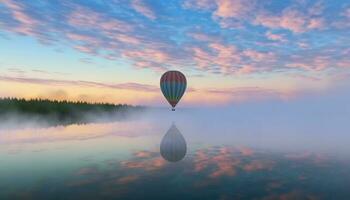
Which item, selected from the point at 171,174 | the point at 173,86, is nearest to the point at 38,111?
the point at 173,86

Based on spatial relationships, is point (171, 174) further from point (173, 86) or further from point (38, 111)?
point (38, 111)

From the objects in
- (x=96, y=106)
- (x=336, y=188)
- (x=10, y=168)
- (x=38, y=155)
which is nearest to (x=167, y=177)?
(x=336, y=188)

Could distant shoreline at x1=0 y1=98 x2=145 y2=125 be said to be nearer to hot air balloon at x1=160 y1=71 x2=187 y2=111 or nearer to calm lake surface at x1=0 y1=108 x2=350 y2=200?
hot air balloon at x1=160 y1=71 x2=187 y2=111

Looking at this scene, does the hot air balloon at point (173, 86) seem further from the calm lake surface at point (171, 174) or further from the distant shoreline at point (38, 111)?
the calm lake surface at point (171, 174)

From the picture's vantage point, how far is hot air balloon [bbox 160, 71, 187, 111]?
3140 inches

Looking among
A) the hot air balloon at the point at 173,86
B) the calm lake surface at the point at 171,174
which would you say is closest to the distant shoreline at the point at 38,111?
the hot air balloon at the point at 173,86

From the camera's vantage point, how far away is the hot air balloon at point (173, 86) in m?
79.8

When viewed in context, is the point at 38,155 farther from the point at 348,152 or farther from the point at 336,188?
the point at 348,152

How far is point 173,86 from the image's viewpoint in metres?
79.4

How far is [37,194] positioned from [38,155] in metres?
13.8

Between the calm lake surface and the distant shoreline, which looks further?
the distant shoreline

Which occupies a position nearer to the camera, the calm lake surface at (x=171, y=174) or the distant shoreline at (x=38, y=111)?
the calm lake surface at (x=171, y=174)

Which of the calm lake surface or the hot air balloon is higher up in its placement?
the hot air balloon

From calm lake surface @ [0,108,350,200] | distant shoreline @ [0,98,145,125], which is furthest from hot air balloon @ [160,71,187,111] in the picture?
calm lake surface @ [0,108,350,200]
